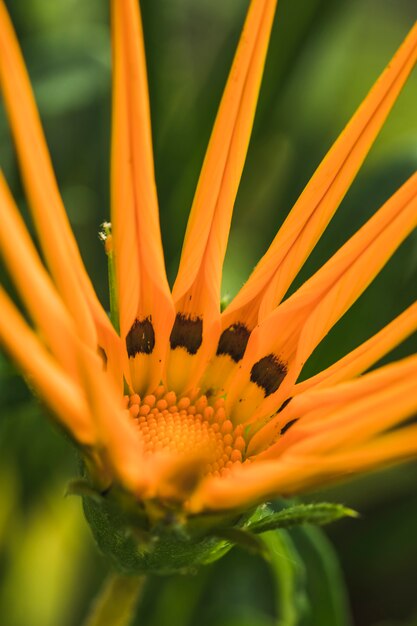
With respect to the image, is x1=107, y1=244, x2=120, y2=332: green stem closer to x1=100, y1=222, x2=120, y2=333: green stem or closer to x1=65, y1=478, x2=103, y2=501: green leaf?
x1=100, y1=222, x2=120, y2=333: green stem

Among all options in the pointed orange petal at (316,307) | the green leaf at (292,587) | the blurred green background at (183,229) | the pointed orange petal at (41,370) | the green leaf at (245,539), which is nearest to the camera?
the pointed orange petal at (41,370)

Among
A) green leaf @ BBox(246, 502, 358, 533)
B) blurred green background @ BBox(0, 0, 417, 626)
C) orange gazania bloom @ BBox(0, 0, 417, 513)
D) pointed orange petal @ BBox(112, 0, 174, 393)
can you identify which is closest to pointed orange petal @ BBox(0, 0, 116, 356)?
orange gazania bloom @ BBox(0, 0, 417, 513)

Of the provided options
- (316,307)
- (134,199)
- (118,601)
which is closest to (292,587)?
(118,601)

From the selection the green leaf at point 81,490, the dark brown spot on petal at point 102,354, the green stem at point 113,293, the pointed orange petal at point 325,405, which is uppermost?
the green stem at point 113,293

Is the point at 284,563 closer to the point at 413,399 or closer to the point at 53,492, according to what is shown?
the point at 53,492

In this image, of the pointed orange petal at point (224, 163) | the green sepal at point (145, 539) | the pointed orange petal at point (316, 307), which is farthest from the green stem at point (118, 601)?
the pointed orange petal at point (224, 163)

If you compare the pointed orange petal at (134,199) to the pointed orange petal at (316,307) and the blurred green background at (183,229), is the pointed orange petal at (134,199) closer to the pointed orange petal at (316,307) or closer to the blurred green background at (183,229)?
the pointed orange petal at (316,307)

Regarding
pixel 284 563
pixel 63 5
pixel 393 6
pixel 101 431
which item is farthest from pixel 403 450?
pixel 393 6
